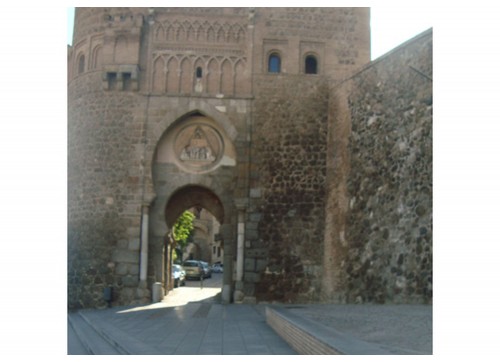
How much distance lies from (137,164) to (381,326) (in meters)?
8.59

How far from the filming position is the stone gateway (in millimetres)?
14227

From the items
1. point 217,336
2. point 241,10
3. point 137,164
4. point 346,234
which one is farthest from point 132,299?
point 241,10

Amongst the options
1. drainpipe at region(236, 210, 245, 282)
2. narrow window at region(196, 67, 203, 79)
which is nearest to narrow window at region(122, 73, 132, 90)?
narrow window at region(196, 67, 203, 79)

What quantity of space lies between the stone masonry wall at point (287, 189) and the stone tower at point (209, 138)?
0.9 inches

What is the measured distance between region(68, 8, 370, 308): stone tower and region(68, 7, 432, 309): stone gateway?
3cm

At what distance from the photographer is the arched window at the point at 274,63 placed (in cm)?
1514

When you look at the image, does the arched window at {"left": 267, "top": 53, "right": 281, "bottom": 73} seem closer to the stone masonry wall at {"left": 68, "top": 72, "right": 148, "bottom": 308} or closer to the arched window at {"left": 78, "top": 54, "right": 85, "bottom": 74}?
the stone masonry wall at {"left": 68, "top": 72, "right": 148, "bottom": 308}

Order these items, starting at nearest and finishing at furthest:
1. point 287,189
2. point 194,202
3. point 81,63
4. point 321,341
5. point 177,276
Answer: point 321,341 → point 287,189 → point 81,63 → point 194,202 → point 177,276

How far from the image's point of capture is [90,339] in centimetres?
862

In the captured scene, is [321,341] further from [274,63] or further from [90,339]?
Answer: [274,63]

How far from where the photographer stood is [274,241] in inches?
568

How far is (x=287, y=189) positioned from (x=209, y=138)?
2.27m

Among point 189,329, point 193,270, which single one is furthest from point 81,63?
point 193,270

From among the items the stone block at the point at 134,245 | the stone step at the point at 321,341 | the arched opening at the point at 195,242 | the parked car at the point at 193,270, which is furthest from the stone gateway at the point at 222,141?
the parked car at the point at 193,270
